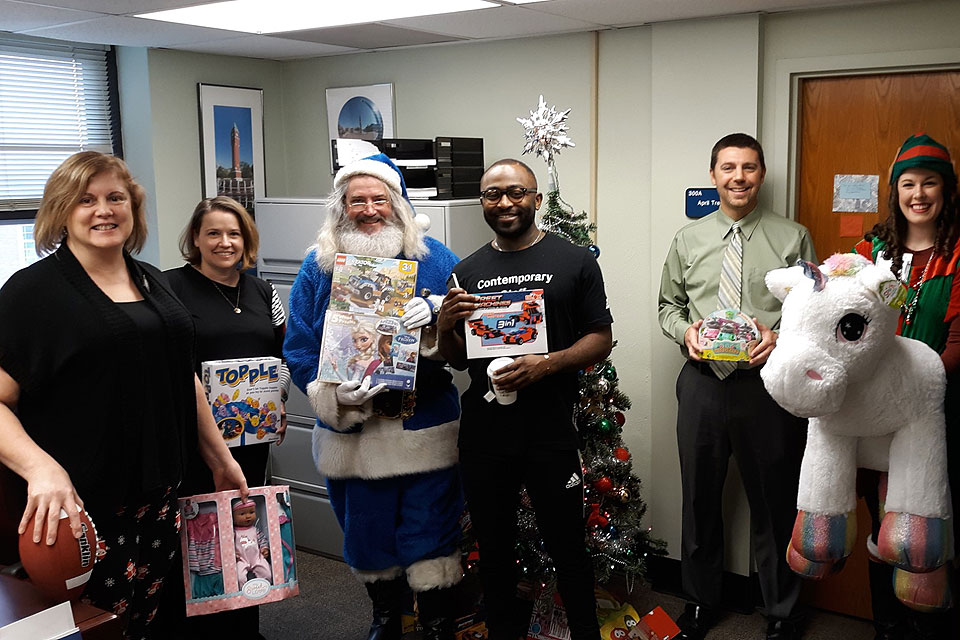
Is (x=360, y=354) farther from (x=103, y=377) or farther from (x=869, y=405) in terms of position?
(x=869, y=405)

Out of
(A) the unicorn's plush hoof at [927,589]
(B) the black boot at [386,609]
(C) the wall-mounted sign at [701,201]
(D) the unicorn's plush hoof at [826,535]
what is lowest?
(B) the black boot at [386,609]

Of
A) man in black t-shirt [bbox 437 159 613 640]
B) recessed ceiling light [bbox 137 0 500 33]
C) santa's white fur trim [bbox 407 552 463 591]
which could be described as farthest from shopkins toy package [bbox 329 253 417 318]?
recessed ceiling light [bbox 137 0 500 33]

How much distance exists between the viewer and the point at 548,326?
2.83 meters

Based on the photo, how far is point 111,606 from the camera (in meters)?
2.21

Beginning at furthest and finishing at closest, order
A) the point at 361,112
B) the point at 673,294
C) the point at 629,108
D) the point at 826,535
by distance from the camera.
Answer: the point at 361,112, the point at 629,108, the point at 673,294, the point at 826,535

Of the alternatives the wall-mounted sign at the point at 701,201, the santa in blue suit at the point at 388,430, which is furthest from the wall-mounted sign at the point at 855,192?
the santa in blue suit at the point at 388,430

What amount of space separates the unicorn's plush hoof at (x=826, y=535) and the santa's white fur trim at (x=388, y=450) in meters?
1.19

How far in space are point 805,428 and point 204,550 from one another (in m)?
2.09

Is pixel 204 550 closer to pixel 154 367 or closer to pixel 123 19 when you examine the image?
pixel 154 367

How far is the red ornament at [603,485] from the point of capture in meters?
3.33

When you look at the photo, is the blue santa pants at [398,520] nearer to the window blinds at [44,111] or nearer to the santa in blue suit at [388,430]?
the santa in blue suit at [388,430]

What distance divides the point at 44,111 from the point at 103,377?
2516mm

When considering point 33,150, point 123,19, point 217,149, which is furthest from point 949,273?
point 33,150

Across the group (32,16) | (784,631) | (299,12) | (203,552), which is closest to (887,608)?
(784,631)
